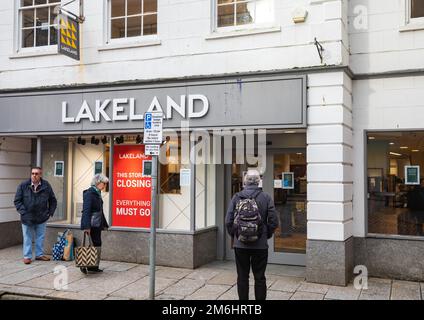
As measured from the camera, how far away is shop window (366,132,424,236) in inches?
325

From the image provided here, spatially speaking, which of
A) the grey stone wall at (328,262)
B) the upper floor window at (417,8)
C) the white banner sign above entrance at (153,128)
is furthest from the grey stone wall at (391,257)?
the white banner sign above entrance at (153,128)

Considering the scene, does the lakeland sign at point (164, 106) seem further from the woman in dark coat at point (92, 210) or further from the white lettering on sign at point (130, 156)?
the woman in dark coat at point (92, 210)

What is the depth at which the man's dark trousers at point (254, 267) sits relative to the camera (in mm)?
6137

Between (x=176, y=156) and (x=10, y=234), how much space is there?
15.5 feet

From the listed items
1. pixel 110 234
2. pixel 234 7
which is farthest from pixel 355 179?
pixel 110 234

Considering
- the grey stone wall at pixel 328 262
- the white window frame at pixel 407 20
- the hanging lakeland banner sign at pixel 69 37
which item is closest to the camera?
the grey stone wall at pixel 328 262

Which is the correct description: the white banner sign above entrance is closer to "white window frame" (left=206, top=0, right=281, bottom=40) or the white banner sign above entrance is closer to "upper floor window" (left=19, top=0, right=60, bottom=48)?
"white window frame" (left=206, top=0, right=281, bottom=40)

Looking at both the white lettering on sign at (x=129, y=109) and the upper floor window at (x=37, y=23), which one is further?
the upper floor window at (x=37, y=23)

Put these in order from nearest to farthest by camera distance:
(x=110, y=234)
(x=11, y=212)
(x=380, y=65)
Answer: (x=380, y=65) < (x=110, y=234) < (x=11, y=212)

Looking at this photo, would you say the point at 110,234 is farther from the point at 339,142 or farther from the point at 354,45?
the point at 354,45

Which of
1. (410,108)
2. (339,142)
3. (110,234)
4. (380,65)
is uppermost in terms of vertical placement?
(380,65)

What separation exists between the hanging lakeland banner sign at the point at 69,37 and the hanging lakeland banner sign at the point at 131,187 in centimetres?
214

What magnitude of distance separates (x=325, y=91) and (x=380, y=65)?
4.13 feet
